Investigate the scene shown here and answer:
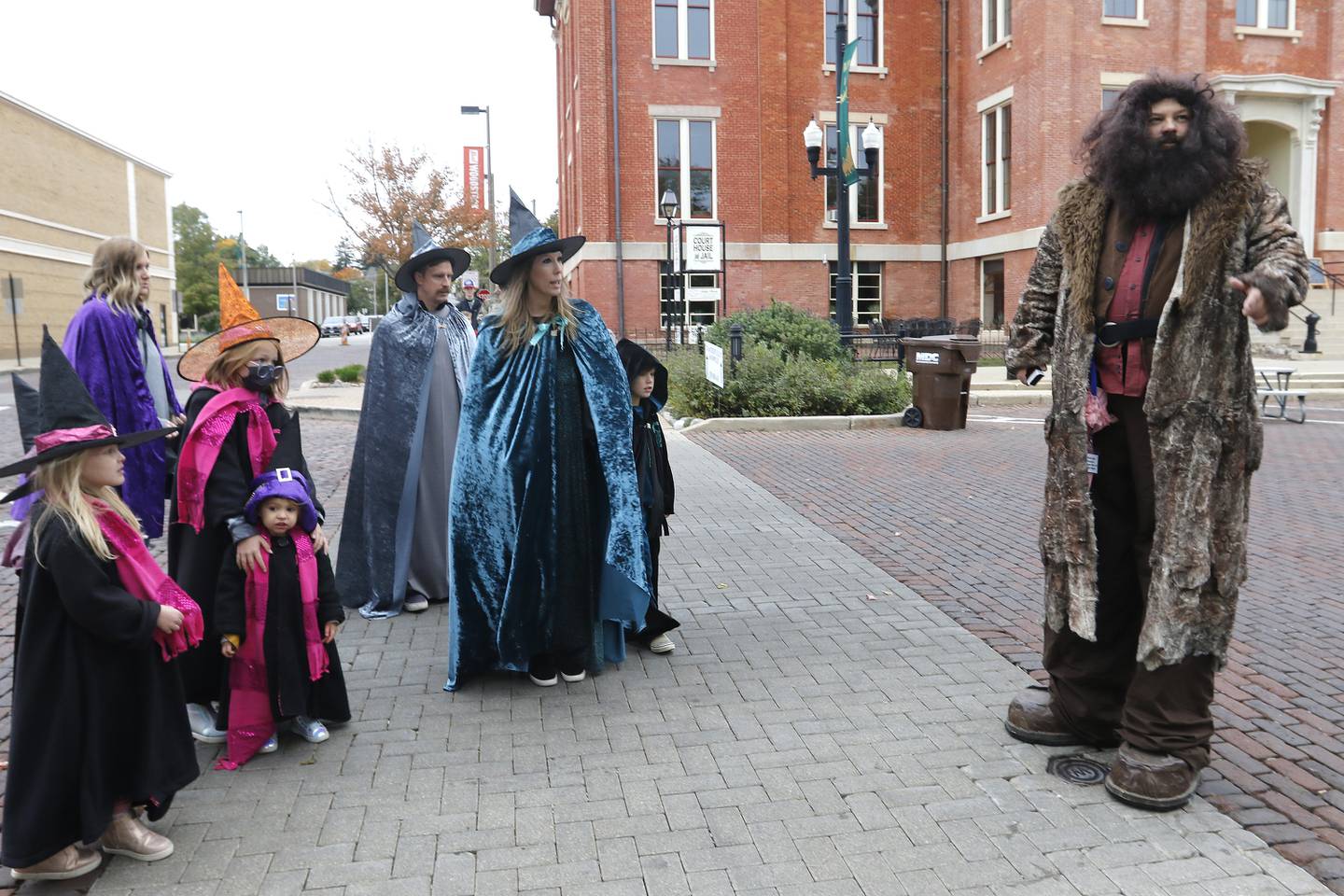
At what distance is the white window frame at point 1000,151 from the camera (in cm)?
2875

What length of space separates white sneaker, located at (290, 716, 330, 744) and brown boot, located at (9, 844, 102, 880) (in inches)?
39.5

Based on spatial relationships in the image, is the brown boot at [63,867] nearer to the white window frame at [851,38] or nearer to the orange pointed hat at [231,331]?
the orange pointed hat at [231,331]

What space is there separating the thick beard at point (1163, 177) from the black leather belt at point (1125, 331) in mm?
361

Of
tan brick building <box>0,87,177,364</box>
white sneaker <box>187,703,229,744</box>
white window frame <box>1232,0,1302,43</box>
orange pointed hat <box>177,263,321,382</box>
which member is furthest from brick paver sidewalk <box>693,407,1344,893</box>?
tan brick building <box>0,87,177,364</box>

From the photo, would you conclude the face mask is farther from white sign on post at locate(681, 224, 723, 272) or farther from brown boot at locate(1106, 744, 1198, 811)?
white sign on post at locate(681, 224, 723, 272)

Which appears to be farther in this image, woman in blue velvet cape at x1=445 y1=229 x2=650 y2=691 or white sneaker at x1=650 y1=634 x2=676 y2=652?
white sneaker at x1=650 y1=634 x2=676 y2=652

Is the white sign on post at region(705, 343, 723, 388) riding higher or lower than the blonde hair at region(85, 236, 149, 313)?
lower

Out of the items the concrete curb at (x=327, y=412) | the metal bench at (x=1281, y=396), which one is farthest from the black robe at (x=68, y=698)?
the metal bench at (x=1281, y=396)

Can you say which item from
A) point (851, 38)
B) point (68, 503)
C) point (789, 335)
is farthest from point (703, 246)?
point (68, 503)

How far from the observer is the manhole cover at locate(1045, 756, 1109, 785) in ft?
12.0

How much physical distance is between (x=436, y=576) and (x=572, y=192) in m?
31.1

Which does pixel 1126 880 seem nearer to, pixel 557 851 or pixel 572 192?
pixel 557 851

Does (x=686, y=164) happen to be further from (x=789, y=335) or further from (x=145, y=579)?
(x=145, y=579)

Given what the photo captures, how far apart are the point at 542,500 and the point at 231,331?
4.59ft
